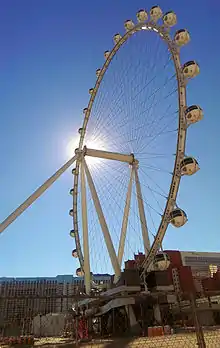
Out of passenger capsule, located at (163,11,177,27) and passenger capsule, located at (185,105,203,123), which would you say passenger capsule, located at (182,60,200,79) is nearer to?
passenger capsule, located at (185,105,203,123)

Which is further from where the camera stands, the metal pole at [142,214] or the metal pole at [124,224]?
the metal pole at [124,224]

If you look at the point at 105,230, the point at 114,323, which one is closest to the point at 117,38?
the point at 105,230

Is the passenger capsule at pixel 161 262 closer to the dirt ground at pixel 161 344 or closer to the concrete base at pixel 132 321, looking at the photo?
the concrete base at pixel 132 321

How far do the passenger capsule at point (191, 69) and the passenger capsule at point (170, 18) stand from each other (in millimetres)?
3990

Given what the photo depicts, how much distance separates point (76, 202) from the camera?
36.8m

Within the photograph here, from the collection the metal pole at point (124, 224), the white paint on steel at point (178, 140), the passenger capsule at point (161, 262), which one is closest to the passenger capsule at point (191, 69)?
the white paint on steel at point (178, 140)

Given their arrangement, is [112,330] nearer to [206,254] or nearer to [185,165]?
[185,165]

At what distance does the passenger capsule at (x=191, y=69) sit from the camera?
71.4 ft

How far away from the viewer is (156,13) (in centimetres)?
2512

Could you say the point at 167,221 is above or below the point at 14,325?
above

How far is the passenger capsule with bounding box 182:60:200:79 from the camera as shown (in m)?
21.8

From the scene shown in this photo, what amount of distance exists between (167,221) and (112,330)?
9.92 m

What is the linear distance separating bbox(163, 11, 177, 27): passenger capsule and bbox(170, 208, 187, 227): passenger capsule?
1381 centimetres

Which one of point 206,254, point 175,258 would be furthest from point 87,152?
point 206,254
